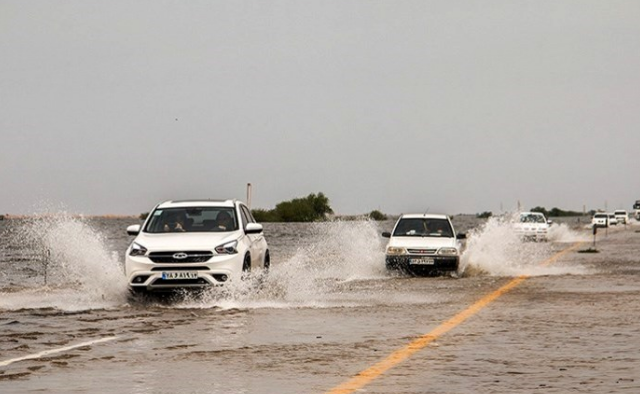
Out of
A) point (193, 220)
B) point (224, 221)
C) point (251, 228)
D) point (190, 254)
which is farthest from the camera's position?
point (193, 220)

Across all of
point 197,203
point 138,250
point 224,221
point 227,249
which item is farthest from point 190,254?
point 197,203

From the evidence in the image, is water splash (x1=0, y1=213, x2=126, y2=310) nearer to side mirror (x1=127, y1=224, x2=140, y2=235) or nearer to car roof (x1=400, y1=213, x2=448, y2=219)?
side mirror (x1=127, y1=224, x2=140, y2=235)

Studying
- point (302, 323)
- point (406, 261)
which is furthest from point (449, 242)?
point (302, 323)

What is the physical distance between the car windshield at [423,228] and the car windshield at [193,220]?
30.3 ft

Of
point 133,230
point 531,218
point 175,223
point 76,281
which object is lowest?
point 76,281

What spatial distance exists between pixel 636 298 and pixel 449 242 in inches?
358

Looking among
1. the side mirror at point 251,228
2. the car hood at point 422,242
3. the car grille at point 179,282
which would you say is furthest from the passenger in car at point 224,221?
the car hood at point 422,242

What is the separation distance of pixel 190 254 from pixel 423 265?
10180 millimetres

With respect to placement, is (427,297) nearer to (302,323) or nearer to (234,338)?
(302,323)

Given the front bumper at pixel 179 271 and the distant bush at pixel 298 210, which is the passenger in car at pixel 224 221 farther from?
the distant bush at pixel 298 210

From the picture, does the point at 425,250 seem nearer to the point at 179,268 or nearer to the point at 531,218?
the point at 179,268

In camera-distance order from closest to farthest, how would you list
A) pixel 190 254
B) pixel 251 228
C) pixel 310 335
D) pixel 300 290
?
pixel 310 335, pixel 190 254, pixel 251 228, pixel 300 290

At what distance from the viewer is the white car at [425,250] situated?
93.8 ft

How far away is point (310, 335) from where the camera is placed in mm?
14164
